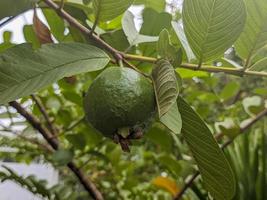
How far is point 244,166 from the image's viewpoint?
1.73 metres

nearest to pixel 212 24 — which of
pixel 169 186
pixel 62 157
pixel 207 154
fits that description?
pixel 207 154

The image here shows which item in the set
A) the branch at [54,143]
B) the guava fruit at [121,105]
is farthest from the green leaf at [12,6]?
the branch at [54,143]

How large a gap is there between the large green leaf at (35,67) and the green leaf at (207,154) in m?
0.13

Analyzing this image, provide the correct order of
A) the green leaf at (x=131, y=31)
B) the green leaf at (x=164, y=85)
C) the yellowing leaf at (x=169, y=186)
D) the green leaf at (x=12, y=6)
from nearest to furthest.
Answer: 1. the green leaf at (x=164, y=85)
2. the green leaf at (x=12, y=6)
3. the green leaf at (x=131, y=31)
4. the yellowing leaf at (x=169, y=186)

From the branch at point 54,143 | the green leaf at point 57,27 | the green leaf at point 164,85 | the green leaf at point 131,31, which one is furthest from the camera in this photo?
the branch at point 54,143

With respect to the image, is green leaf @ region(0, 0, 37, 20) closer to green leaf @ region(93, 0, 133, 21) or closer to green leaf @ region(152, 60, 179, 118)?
green leaf @ region(93, 0, 133, 21)

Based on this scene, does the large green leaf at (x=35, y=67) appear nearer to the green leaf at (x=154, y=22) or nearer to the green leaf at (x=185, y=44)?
the green leaf at (x=185, y=44)

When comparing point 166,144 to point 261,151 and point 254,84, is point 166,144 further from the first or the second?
point 254,84

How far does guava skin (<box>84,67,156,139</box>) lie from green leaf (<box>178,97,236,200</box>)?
0.16 feet

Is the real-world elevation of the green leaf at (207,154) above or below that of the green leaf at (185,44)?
below

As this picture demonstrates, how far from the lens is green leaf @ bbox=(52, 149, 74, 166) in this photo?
1071 mm

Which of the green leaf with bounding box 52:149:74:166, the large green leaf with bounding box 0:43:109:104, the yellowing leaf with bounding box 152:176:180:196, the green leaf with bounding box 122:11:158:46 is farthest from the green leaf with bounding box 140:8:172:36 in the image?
the yellowing leaf with bounding box 152:176:180:196

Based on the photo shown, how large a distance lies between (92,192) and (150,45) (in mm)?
468

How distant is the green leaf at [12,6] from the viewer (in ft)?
1.91
